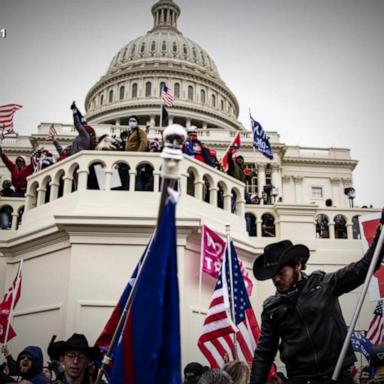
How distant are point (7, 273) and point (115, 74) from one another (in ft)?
230

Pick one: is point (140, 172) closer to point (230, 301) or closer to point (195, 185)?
point (195, 185)

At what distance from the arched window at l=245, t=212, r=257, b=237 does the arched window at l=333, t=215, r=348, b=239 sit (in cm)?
207

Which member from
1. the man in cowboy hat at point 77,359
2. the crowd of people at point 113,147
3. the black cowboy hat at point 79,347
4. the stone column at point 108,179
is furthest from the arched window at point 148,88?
the man in cowboy hat at point 77,359

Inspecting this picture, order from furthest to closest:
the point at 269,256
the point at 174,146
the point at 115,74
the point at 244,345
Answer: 1. the point at 115,74
2. the point at 244,345
3. the point at 269,256
4. the point at 174,146

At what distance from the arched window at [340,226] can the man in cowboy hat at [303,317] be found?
9.66 m

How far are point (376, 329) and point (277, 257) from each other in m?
7.87

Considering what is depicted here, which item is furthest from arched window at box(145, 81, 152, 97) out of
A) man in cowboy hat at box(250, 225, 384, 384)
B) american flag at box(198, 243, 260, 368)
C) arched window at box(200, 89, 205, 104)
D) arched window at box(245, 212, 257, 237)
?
man in cowboy hat at box(250, 225, 384, 384)

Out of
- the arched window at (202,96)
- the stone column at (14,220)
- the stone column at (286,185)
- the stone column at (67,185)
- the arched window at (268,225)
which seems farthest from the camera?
the arched window at (202,96)

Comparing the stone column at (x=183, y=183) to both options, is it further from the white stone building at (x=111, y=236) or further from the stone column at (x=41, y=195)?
the stone column at (x=41, y=195)

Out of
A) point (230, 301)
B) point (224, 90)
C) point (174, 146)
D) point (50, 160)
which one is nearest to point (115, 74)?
point (224, 90)

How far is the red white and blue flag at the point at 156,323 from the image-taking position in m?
2.83

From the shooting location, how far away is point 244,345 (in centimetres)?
815

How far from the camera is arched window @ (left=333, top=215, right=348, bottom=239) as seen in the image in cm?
1352

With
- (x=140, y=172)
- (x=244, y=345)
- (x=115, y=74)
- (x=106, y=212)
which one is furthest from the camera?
(x=115, y=74)
